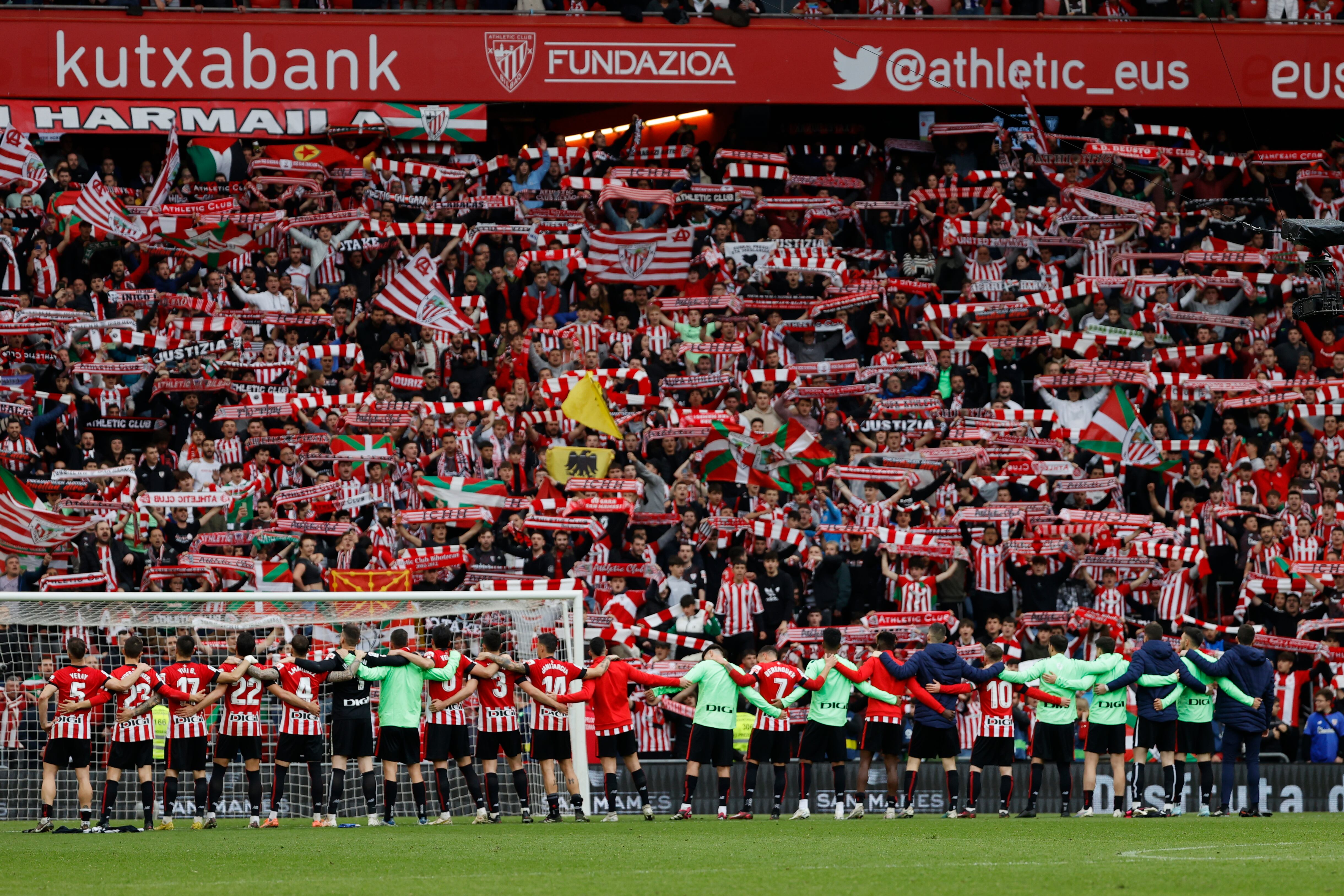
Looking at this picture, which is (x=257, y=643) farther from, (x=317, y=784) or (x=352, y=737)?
(x=352, y=737)

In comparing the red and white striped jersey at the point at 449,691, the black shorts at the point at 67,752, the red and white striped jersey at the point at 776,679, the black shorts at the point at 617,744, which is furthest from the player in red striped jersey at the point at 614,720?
the black shorts at the point at 67,752

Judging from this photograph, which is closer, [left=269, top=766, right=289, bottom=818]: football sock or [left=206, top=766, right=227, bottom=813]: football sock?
[left=269, top=766, right=289, bottom=818]: football sock

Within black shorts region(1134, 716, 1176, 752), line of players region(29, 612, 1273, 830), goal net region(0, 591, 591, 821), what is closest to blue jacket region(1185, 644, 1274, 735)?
line of players region(29, 612, 1273, 830)

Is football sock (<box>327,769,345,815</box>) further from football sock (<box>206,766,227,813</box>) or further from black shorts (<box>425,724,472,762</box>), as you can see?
football sock (<box>206,766,227,813</box>)

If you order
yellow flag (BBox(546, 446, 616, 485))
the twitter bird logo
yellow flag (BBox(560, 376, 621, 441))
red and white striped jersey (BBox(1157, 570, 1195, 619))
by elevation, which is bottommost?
red and white striped jersey (BBox(1157, 570, 1195, 619))

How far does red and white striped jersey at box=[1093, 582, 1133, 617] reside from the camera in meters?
20.5

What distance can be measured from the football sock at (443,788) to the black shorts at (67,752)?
3.18 m

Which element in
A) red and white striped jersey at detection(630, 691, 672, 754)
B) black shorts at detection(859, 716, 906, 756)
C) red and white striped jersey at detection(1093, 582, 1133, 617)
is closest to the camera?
black shorts at detection(859, 716, 906, 756)

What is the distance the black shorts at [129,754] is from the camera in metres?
15.9

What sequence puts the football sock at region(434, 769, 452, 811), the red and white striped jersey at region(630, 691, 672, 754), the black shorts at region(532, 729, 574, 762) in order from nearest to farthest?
the black shorts at region(532, 729, 574, 762)
the football sock at region(434, 769, 452, 811)
the red and white striped jersey at region(630, 691, 672, 754)

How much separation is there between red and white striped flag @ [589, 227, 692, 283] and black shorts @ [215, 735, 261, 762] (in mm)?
11148

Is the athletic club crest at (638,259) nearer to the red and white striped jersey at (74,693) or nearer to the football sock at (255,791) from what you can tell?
the football sock at (255,791)

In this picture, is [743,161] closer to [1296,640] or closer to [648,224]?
[648,224]

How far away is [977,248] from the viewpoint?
26031 millimetres
